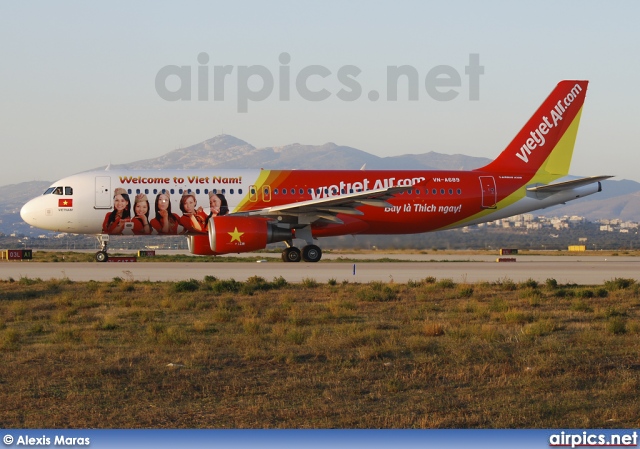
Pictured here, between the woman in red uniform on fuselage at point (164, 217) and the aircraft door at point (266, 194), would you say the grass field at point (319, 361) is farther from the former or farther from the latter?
the aircraft door at point (266, 194)

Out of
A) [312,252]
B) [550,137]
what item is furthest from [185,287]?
[550,137]

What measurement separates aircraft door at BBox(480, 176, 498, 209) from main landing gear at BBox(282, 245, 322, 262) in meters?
6.97

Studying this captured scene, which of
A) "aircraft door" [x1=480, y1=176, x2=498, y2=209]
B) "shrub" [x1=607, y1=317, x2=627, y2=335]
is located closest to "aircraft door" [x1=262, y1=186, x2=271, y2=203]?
"aircraft door" [x1=480, y1=176, x2=498, y2=209]

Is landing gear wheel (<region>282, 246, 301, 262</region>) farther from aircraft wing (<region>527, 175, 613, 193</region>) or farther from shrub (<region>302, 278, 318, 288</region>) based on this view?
shrub (<region>302, 278, 318, 288</region>)

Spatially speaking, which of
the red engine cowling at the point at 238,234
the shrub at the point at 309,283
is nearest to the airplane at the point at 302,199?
the red engine cowling at the point at 238,234

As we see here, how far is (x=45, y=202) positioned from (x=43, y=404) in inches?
1026

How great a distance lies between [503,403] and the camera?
971 cm

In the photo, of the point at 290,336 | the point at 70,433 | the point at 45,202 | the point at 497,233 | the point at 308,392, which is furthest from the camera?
the point at 497,233

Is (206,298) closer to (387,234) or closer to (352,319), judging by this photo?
(352,319)

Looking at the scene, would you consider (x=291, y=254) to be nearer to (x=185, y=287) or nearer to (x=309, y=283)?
(x=309, y=283)

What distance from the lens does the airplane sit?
109ft

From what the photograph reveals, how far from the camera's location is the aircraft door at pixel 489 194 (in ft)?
115

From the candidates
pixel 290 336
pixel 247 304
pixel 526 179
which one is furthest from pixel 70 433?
pixel 526 179

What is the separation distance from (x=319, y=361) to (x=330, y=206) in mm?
19878
